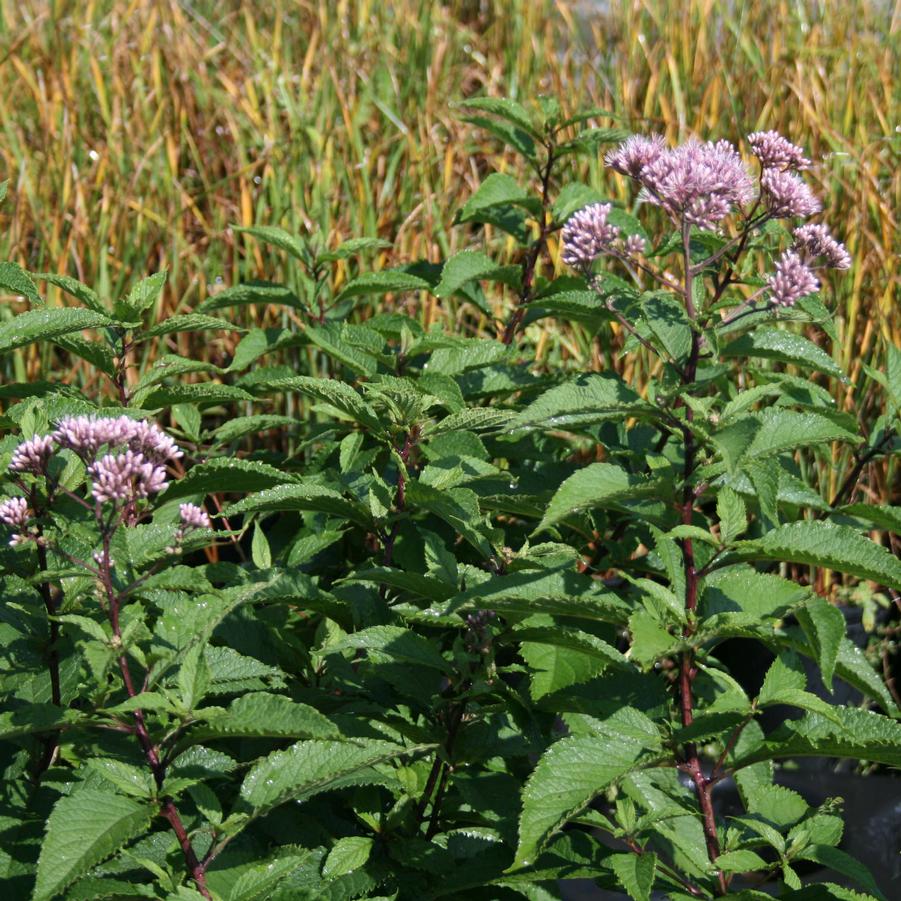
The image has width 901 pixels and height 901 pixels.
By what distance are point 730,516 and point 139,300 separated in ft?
3.68

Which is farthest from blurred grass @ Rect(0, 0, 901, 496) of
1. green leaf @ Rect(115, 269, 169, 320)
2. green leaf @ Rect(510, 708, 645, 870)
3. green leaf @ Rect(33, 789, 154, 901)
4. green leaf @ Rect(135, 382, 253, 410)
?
green leaf @ Rect(33, 789, 154, 901)

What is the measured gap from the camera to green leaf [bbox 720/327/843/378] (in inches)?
75.3

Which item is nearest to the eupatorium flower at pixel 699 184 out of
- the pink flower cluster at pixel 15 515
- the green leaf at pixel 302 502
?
the green leaf at pixel 302 502

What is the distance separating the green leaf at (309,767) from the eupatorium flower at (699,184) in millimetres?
835

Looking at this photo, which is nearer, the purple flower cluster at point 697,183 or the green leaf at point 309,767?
the green leaf at point 309,767

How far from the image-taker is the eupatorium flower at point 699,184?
163 centimetres

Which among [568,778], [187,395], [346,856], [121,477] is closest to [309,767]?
[346,856]

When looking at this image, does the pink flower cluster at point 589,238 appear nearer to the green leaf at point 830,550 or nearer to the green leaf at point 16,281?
the green leaf at point 830,550

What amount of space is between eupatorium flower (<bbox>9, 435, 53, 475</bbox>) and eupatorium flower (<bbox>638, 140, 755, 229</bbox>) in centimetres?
92

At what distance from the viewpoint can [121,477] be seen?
1393 mm

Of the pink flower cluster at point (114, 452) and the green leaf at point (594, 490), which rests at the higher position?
the pink flower cluster at point (114, 452)

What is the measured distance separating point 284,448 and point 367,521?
1.60 metres

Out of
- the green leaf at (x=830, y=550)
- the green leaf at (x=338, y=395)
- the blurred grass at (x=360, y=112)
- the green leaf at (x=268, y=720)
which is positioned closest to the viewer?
the green leaf at (x=268, y=720)

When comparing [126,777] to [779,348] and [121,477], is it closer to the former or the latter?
[121,477]
